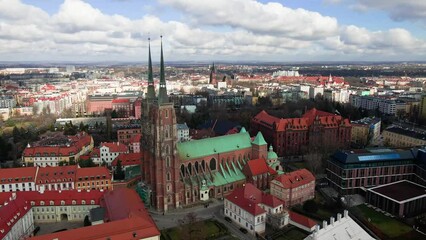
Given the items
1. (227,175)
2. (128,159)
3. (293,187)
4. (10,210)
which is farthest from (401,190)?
(10,210)

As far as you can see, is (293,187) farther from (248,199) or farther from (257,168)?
(248,199)

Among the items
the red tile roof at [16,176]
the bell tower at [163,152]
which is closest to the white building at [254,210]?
the bell tower at [163,152]

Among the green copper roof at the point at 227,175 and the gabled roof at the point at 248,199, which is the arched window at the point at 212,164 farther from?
the gabled roof at the point at 248,199

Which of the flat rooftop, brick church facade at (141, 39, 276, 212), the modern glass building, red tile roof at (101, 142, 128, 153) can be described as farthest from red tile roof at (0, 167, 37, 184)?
the flat rooftop

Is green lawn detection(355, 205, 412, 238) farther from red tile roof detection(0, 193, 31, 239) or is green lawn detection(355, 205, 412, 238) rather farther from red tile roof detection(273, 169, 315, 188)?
red tile roof detection(0, 193, 31, 239)

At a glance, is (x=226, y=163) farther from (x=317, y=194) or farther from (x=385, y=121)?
(x=385, y=121)

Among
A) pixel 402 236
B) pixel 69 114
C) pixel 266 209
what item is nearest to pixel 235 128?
pixel 266 209
